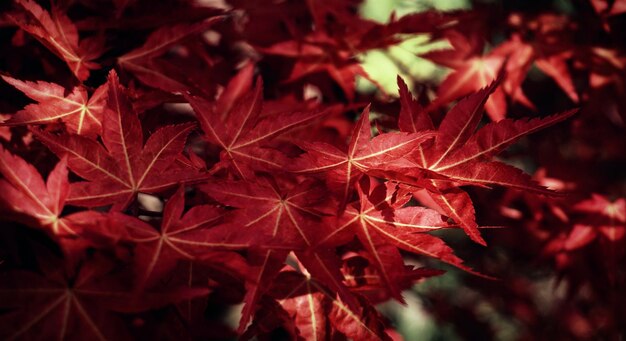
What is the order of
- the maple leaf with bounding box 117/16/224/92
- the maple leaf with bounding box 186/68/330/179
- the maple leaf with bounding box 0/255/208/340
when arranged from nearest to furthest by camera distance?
the maple leaf with bounding box 0/255/208/340
the maple leaf with bounding box 186/68/330/179
the maple leaf with bounding box 117/16/224/92

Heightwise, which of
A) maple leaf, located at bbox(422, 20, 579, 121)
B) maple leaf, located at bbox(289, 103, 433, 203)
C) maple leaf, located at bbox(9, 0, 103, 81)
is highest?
maple leaf, located at bbox(9, 0, 103, 81)

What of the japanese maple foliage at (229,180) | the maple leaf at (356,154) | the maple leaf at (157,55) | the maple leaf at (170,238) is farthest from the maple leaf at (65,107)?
the maple leaf at (356,154)

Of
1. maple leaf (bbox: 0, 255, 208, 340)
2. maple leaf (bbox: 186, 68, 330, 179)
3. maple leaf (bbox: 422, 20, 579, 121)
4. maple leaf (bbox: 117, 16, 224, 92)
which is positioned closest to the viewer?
maple leaf (bbox: 0, 255, 208, 340)

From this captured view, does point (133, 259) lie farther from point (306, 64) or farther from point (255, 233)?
point (306, 64)

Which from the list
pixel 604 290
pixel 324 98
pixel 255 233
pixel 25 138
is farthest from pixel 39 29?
pixel 604 290

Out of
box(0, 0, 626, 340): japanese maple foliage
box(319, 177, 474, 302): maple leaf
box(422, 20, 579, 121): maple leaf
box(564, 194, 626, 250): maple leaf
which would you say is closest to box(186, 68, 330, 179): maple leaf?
box(0, 0, 626, 340): japanese maple foliage

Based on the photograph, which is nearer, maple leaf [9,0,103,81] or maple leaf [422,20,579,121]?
maple leaf [9,0,103,81]

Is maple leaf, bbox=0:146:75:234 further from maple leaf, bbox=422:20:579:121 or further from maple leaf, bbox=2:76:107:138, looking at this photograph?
maple leaf, bbox=422:20:579:121
